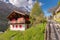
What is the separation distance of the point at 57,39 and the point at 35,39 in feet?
5.30

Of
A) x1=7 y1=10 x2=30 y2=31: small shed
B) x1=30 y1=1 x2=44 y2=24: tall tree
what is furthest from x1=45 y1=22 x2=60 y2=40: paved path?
x1=7 y1=10 x2=30 y2=31: small shed

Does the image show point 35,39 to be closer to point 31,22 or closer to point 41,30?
point 41,30

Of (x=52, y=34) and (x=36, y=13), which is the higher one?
(x=36, y=13)

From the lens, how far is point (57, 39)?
10461mm

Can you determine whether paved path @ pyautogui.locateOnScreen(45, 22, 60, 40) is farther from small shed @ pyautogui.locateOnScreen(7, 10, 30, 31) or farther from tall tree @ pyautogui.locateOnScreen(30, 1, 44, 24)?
small shed @ pyautogui.locateOnScreen(7, 10, 30, 31)

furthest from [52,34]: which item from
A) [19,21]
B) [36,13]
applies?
[19,21]

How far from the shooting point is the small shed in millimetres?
18438

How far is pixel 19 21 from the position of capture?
737 inches

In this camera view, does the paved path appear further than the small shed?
No

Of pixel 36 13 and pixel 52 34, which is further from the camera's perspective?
pixel 36 13

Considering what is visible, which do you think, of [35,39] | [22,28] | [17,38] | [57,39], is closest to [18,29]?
[22,28]

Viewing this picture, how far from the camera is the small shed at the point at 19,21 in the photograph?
1844cm

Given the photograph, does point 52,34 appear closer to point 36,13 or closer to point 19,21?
point 36,13

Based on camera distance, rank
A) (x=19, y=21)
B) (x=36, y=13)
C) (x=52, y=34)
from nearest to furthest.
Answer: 1. (x=52, y=34)
2. (x=36, y=13)
3. (x=19, y=21)
